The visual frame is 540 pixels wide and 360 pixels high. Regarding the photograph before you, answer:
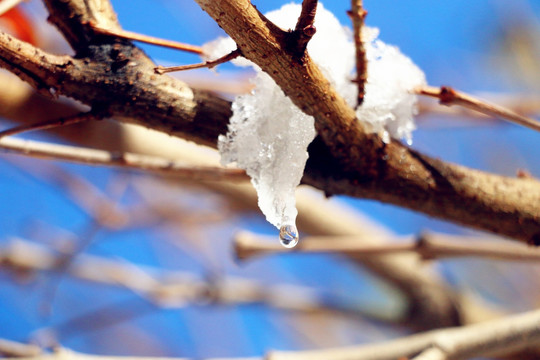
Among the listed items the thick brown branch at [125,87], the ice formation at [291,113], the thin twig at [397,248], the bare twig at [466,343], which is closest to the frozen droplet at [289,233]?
the ice formation at [291,113]

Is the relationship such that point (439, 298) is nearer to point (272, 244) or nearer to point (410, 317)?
point (410, 317)

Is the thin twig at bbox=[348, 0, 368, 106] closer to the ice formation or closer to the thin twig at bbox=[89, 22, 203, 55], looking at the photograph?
the ice formation

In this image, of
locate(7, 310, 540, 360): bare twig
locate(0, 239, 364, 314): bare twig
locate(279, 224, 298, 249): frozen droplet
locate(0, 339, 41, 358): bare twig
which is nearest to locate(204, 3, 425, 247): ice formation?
locate(279, 224, 298, 249): frozen droplet

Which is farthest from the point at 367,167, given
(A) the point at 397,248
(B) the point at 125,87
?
(A) the point at 397,248

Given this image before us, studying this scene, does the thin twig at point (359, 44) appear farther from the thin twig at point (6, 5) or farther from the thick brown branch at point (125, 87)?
the thin twig at point (6, 5)

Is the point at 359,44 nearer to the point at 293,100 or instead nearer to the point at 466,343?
the point at 293,100

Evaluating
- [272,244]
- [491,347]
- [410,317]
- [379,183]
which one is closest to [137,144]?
[272,244]
